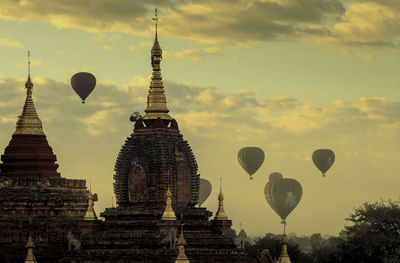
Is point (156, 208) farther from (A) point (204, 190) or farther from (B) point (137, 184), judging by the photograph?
(A) point (204, 190)

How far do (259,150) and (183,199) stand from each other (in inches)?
2287

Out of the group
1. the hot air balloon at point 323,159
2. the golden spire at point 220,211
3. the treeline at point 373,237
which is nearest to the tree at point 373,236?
the treeline at point 373,237

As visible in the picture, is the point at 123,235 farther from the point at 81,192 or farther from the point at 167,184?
the point at 81,192

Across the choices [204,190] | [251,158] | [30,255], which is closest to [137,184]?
[30,255]

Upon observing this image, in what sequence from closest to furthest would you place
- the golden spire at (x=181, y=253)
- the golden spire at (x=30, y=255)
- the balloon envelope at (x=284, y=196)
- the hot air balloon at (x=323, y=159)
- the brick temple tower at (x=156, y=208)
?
the golden spire at (x=181, y=253) → the brick temple tower at (x=156, y=208) → the golden spire at (x=30, y=255) → the balloon envelope at (x=284, y=196) → the hot air balloon at (x=323, y=159)

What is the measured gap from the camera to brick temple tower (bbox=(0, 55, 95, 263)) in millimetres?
99500

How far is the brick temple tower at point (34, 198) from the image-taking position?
99500 millimetres

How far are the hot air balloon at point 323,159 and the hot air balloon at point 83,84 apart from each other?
36.8m

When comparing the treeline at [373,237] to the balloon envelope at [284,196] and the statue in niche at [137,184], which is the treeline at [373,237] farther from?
the balloon envelope at [284,196]

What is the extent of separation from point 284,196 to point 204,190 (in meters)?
14.7

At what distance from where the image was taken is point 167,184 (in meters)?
89.8

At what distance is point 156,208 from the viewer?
89.3m

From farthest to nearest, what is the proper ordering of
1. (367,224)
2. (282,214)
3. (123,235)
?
1. (282,214)
2. (367,224)
3. (123,235)

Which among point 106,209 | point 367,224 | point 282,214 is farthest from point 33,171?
point 282,214
